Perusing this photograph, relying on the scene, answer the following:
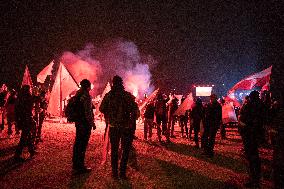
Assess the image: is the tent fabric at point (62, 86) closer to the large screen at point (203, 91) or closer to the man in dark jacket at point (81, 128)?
the man in dark jacket at point (81, 128)

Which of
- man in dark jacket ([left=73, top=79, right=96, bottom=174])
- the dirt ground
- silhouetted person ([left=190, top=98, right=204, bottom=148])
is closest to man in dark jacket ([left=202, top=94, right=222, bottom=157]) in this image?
the dirt ground

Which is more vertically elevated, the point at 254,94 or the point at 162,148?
the point at 254,94

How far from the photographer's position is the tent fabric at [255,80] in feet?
48.5

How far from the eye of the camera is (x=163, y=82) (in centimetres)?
8581

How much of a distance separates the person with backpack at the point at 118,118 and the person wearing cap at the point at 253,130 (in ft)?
8.71

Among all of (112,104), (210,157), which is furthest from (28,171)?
(210,157)

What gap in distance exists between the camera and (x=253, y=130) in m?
7.29

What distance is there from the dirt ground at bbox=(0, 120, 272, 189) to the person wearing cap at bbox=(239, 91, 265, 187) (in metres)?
0.47

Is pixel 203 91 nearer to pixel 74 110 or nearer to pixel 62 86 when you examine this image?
pixel 62 86

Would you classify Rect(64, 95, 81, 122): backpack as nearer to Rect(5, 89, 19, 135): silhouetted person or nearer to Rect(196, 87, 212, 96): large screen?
Rect(5, 89, 19, 135): silhouetted person

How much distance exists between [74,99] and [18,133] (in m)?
8.40

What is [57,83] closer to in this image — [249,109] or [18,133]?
[18,133]

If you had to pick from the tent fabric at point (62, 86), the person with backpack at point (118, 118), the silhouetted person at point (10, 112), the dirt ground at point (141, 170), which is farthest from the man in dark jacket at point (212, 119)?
the silhouetted person at point (10, 112)

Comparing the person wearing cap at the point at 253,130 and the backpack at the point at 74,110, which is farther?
the backpack at the point at 74,110
